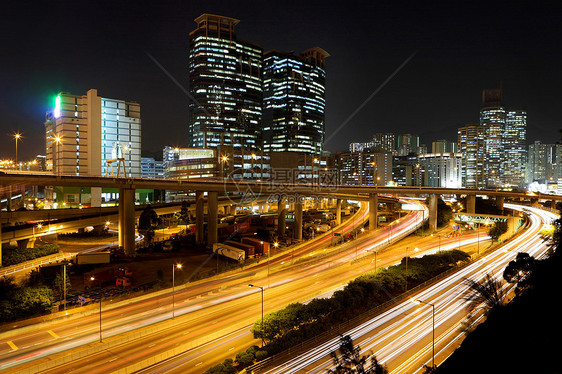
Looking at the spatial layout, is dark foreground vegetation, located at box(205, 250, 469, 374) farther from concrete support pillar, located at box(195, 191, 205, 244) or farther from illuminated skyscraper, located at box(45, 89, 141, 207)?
illuminated skyscraper, located at box(45, 89, 141, 207)

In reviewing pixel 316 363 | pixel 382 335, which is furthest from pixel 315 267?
pixel 316 363

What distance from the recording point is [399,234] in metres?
64.7

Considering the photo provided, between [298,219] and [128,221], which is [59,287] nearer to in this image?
[128,221]

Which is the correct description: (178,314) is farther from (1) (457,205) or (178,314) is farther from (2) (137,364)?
(1) (457,205)

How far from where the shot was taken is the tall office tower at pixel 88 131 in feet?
323

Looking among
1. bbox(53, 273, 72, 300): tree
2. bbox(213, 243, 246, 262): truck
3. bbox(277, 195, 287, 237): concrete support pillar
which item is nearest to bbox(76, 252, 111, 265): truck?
bbox(53, 273, 72, 300): tree

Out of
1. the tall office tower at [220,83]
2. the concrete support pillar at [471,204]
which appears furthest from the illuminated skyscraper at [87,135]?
the concrete support pillar at [471,204]

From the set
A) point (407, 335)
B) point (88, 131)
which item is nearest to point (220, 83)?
point (88, 131)

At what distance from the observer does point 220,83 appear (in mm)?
177375

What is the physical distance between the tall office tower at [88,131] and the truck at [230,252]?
6170 centimetres

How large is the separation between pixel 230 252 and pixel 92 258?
18655 mm

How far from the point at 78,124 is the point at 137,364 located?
99416mm

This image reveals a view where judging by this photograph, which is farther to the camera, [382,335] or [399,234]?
[399,234]

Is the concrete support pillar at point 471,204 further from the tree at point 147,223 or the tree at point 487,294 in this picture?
the tree at point 147,223
